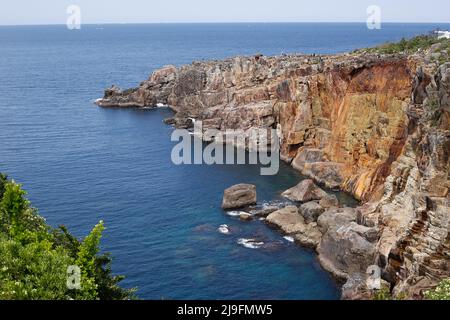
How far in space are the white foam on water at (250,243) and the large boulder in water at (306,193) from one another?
17.5m

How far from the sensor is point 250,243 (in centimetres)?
7306

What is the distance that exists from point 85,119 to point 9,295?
128 metres

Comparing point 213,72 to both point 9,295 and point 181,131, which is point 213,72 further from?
point 9,295

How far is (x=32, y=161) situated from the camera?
108500 millimetres

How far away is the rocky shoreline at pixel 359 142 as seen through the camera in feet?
185


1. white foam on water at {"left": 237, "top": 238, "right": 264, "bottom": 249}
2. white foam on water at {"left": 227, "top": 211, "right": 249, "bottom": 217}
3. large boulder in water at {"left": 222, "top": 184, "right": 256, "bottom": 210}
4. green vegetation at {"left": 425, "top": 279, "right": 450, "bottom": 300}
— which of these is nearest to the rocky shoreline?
white foam on water at {"left": 237, "top": 238, "right": 264, "bottom": 249}

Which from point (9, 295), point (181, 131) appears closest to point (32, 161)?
point (181, 131)

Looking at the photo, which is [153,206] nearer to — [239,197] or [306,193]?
[239,197]

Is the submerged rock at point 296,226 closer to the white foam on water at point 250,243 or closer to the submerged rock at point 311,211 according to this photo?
the submerged rock at point 311,211

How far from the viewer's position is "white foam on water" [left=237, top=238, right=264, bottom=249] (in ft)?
237

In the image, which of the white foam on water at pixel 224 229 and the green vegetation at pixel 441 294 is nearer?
the green vegetation at pixel 441 294

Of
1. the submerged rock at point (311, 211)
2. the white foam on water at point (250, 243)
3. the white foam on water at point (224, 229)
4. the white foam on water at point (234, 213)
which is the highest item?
the submerged rock at point (311, 211)

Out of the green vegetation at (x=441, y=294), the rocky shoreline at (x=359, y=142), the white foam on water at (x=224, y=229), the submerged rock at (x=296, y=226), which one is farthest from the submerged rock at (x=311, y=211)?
the green vegetation at (x=441, y=294)

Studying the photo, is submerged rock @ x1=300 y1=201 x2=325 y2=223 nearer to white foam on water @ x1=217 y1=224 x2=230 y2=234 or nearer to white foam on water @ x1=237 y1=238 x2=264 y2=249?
white foam on water @ x1=237 y1=238 x2=264 y2=249
